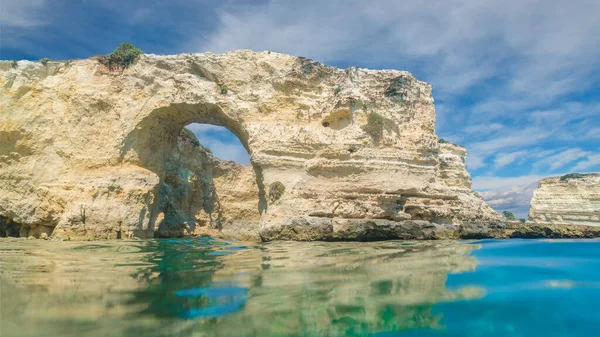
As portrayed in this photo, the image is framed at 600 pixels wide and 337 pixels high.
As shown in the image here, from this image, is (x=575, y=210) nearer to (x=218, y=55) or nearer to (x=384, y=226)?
(x=384, y=226)

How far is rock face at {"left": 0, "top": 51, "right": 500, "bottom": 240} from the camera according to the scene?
10.6 meters

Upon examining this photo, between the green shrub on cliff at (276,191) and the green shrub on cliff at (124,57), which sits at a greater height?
the green shrub on cliff at (124,57)

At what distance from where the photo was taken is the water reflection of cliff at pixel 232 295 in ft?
8.80

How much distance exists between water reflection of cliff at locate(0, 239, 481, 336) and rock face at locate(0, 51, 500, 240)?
519 cm

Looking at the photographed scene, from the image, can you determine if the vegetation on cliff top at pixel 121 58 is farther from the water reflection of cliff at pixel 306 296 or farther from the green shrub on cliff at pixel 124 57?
the water reflection of cliff at pixel 306 296

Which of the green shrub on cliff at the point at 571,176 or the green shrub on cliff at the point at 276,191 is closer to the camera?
the green shrub on cliff at the point at 276,191

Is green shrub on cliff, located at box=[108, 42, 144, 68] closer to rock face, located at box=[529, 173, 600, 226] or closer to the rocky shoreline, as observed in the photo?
the rocky shoreline

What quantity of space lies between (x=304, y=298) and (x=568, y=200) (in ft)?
110

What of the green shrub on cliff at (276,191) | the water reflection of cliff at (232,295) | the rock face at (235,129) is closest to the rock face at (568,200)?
the rock face at (235,129)

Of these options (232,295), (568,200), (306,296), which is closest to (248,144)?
(232,295)

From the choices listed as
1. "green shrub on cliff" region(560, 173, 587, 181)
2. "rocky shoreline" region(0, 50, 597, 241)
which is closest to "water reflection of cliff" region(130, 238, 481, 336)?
"rocky shoreline" region(0, 50, 597, 241)

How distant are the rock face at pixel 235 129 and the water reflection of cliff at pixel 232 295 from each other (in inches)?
204

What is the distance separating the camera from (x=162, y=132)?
12.6 m

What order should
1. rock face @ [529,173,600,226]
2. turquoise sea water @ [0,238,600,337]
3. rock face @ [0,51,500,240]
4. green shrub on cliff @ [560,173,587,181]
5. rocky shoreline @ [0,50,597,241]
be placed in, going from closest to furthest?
turquoise sea water @ [0,238,600,337] → rocky shoreline @ [0,50,597,241] → rock face @ [0,51,500,240] → rock face @ [529,173,600,226] → green shrub on cliff @ [560,173,587,181]
